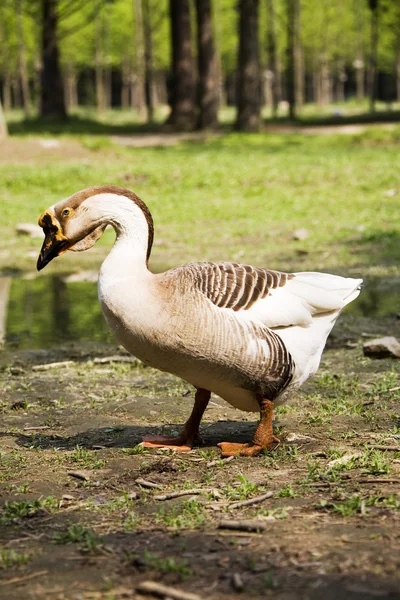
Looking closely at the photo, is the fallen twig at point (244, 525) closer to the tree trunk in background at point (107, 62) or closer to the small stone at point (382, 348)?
the small stone at point (382, 348)

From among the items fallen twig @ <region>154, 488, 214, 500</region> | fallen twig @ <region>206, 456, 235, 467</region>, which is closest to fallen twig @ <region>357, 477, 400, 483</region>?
fallen twig @ <region>154, 488, 214, 500</region>

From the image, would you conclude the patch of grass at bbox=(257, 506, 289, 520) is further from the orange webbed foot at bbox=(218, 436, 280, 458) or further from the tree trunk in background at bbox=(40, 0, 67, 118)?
the tree trunk in background at bbox=(40, 0, 67, 118)

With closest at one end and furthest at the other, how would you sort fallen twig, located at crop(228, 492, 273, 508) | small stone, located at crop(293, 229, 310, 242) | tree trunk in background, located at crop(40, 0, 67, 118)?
fallen twig, located at crop(228, 492, 273, 508) → small stone, located at crop(293, 229, 310, 242) → tree trunk in background, located at crop(40, 0, 67, 118)

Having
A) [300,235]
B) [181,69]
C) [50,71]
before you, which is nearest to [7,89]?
[50,71]

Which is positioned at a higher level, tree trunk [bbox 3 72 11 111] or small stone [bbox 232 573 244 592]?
tree trunk [bbox 3 72 11 111]

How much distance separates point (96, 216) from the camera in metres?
5.30

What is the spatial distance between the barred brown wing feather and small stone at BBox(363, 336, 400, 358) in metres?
2.47

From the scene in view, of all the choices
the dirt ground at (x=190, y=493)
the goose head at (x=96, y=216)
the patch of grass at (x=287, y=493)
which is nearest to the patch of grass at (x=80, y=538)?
the dirt ground at (x=190, y=493)

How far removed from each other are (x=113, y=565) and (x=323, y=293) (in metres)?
2.39

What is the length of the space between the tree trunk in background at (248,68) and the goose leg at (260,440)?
21.5m

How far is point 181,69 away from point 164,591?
2806cm

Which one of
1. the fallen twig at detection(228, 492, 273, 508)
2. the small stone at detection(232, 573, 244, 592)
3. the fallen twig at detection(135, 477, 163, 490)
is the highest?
the small stone at detection(232, 573, 244, 592)

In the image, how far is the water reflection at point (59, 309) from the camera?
933 centimetres

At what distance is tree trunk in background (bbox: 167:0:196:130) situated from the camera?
2927 cm
